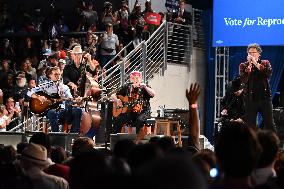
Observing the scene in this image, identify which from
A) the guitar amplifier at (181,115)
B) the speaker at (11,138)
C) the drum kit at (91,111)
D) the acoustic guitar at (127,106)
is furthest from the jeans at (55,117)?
the guitar amplifier at (181,115)

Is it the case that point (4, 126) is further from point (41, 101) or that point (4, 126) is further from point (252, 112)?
point (252, 112)

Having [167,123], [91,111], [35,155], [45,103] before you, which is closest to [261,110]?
[167,123]

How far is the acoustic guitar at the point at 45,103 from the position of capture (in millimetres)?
14055

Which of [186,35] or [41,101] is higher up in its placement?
[186,35]

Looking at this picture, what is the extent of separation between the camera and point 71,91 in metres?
14.4

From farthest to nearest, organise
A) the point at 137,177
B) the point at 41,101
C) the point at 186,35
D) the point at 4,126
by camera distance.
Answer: the point at 186,35
the point at 4,126
the point at 41,101
the point at 137,177

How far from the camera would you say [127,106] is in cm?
1437

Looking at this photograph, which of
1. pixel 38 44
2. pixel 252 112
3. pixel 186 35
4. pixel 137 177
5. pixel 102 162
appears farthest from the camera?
pixel 38 44

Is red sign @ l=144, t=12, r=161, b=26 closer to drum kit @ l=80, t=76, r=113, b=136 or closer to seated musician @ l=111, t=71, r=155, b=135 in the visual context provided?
seated musician @ l=111, t=71, r=155, b=135

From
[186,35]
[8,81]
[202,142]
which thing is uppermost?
[186,35]

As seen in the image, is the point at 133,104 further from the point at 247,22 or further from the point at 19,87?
the point at 19,87

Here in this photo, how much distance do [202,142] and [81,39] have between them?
26.3 feet

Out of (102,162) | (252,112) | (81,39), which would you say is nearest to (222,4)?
(81,39)

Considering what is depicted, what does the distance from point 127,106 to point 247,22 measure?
499 cm
